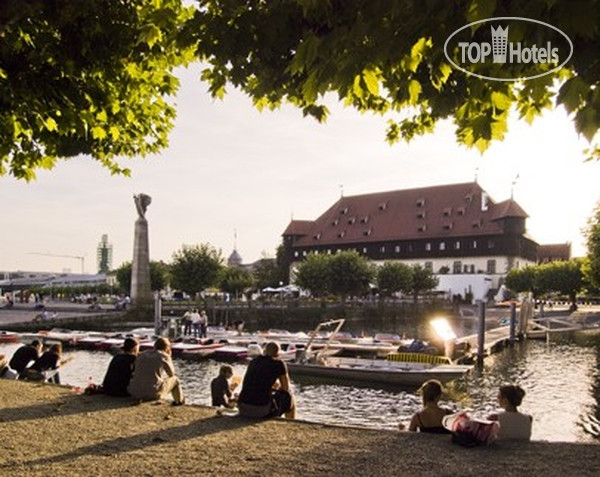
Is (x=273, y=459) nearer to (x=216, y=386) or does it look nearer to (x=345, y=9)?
(x=345, y=9)

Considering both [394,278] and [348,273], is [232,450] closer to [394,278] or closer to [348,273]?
[348,273]

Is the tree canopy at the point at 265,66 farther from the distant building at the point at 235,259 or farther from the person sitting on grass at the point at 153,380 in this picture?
the distant building at the point at 235,259

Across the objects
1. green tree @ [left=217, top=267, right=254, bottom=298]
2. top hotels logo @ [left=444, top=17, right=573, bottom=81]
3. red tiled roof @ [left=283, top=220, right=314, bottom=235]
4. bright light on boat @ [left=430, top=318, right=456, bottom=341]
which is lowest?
bright light on boat @ [left=430, top=318, right=456, bottom=341]

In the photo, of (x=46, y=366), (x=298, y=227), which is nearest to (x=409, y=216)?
(x=298, y=227)

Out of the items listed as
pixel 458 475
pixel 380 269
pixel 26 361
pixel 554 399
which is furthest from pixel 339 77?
pixel 380 269

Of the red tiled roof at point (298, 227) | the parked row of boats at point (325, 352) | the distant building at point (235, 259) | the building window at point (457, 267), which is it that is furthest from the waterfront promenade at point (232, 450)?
the distant building at point (235, 259)

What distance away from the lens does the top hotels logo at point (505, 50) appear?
3979 mm

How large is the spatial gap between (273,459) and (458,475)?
6.87 feet

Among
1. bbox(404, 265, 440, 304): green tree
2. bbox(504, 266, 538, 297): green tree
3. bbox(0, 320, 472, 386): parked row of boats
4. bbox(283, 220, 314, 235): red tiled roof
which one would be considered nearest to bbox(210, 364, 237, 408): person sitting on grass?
bbox(0, 320, 472, 386): parked row of boats

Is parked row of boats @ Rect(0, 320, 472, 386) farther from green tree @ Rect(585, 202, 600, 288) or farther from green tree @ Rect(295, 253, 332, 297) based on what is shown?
green tree @ Rect(295, 253, 332, 297)

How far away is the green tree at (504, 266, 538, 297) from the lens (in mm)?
82688

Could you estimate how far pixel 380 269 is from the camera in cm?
8444

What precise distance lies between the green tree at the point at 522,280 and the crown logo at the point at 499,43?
8260 centimetres

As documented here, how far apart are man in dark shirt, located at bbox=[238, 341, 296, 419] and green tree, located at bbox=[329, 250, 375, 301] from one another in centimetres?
6843
